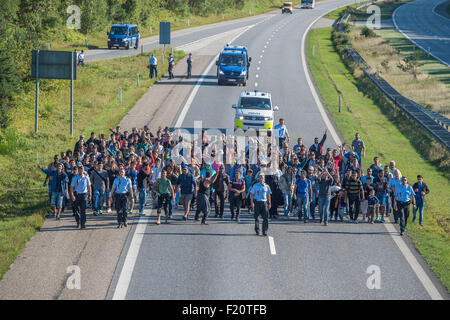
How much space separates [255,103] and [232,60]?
11.4 metres

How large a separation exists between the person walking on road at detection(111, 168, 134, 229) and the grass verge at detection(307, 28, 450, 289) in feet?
27.0

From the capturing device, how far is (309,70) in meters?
51.8

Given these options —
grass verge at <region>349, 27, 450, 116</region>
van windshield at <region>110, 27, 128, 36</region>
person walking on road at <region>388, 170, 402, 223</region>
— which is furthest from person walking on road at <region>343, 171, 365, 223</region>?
van windshield at <region>110, 27, 128, 36</region>

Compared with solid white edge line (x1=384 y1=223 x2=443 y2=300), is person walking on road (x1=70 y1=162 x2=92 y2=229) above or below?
above

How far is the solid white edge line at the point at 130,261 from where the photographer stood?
1466cm

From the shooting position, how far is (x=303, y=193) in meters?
20.3

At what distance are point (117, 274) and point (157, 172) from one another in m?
5.75

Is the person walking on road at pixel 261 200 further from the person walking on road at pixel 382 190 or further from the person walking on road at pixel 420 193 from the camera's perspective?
the person walking on road at pixel 420 193

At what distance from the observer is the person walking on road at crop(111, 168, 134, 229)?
19203 mm

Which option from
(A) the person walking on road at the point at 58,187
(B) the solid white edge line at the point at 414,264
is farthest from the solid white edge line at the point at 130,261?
(B) the solid white edge line at the point at 414,264

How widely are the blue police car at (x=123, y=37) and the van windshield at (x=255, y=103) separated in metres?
31.2

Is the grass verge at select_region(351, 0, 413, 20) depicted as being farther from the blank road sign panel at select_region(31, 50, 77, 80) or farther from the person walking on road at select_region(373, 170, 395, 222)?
the person walking on road at select_region(373, 170, 395, 222)

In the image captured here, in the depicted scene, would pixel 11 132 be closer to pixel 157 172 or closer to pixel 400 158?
pixel 157 172
